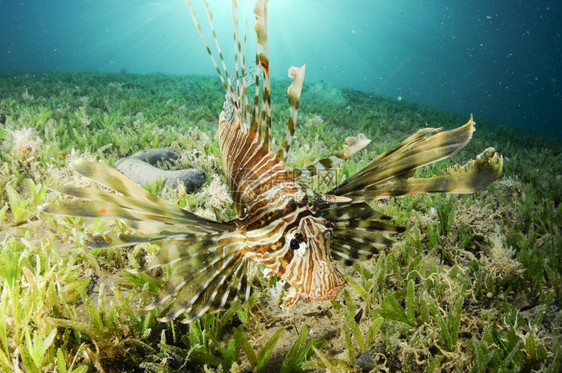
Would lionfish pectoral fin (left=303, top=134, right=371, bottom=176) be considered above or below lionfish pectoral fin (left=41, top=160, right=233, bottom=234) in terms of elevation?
above

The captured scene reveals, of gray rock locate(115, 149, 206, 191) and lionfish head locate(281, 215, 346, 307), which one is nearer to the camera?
lionfish head locate(281, 215, 346, 307)

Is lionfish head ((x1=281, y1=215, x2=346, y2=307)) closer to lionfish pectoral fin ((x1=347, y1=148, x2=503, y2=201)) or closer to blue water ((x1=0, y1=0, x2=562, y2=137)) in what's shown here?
lionfish pectoral fin ((x1=347, y1=148, x2=503, y2=201))

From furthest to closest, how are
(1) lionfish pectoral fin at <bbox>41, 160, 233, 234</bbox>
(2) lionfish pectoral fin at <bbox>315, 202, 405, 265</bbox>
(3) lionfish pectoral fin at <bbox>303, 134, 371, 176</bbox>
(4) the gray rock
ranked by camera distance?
(4) the gray rock, (2) lionfish pectoral fin at <bbox>315, 202, 405, 265</bbox>, (3) lionfish pectoral fin at <bbox>303, 134, 371, 176</bbox>, (1) lionfish pectoral fin at <bbox>41, 160, 233, 234</bbox>

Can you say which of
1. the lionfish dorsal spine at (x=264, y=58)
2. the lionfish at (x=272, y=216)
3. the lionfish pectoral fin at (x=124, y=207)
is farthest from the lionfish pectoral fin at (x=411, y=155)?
the lionfish pectoral fin at (x=124, y=207)

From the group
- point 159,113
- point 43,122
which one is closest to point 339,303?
point 43,122

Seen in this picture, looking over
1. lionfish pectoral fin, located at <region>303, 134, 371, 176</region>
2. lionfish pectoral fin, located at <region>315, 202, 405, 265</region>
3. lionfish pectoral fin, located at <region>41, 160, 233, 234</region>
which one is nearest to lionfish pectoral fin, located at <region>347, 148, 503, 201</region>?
lionfish pectoral fin, located at <region>303, 134, 371, 176</region>

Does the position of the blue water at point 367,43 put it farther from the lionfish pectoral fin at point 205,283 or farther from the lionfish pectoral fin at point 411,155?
the lionfish pectoral fin at point 205,283
